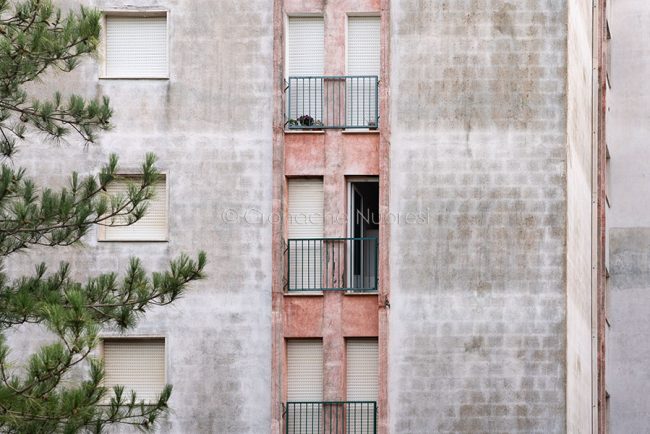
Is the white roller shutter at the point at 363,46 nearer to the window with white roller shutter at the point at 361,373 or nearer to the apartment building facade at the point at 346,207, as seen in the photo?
the apartment building facade at the point at 346,207

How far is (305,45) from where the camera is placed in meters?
34.6

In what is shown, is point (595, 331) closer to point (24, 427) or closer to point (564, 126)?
point (564, 126)

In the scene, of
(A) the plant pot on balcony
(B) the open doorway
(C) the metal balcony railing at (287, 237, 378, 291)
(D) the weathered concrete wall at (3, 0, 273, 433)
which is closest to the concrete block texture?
(B) the open doorway

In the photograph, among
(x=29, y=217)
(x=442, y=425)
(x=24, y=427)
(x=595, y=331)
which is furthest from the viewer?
(x=595, y=331)

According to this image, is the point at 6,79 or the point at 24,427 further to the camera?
the point at 6,79

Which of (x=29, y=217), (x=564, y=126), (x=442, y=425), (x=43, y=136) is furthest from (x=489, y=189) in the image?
(x=29, y=217)

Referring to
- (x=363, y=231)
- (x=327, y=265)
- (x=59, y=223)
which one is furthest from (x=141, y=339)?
(x=59, y=223)

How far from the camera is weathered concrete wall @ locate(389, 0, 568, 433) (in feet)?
109

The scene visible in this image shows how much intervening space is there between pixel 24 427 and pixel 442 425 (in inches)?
427

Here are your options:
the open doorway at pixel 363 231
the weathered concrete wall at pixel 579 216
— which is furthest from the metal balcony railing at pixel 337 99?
the weathered concrete wall at pixel 579 216

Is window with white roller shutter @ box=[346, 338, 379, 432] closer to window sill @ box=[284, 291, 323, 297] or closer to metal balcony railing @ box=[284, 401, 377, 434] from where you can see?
metal balcony railing @ box=[284, 401, 377, 434]

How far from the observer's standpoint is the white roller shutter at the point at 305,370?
33656 millimetres

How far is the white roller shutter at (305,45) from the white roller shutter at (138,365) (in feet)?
18.1

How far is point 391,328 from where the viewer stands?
1321 inches
